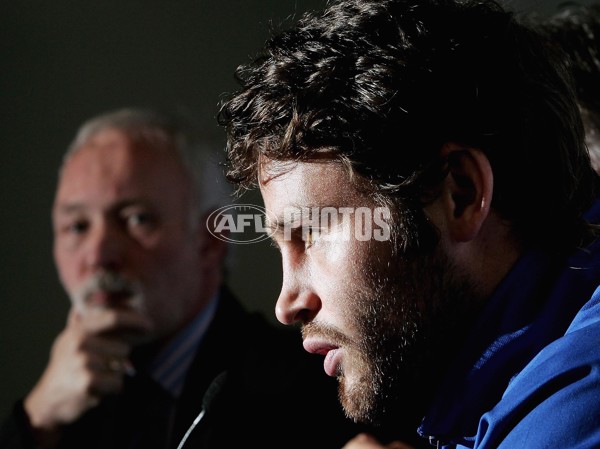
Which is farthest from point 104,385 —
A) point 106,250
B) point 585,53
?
point 585,53

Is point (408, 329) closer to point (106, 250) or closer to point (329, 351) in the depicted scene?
point (329, 351)

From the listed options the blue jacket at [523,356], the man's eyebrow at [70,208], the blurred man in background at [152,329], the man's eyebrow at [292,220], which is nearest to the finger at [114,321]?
the blurred man in background at [152,329]

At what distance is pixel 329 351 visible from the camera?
82cm

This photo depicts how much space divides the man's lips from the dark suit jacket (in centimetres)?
33

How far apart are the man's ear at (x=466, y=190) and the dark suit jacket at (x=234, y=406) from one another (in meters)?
0.52

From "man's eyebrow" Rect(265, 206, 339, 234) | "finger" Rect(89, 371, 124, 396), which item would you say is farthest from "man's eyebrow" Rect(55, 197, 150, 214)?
"man's eyebrow" Rect(265, 206, 339, 234)

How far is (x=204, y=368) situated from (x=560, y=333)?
68cm

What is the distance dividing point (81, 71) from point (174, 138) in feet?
0.85

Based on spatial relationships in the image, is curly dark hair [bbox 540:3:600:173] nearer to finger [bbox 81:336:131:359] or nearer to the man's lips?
the man's lips

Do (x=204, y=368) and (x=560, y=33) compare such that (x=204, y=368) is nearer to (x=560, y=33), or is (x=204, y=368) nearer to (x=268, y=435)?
(x=268, y=435)

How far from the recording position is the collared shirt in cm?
135

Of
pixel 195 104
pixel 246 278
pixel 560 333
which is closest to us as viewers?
pixel 560 333

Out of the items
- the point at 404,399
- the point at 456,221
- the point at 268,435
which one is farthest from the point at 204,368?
the point at 456,221

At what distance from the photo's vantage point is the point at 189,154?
1.61m
